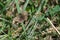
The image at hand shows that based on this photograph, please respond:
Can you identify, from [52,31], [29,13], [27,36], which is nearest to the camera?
[27,36]

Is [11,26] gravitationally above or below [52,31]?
above

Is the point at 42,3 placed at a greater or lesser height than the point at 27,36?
greater

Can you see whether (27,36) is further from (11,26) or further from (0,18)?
(0,18)

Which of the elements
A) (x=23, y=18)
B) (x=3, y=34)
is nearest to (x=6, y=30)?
(x=3, y=34)

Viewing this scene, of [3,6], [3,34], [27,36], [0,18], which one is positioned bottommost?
[27,36]

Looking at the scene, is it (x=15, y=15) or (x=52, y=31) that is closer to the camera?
(x=52, y=31)

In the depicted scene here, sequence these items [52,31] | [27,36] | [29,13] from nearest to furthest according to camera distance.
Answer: [27,36]
[52,31]
[29,13]

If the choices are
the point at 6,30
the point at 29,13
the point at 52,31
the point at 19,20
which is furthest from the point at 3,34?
the point at 52,31

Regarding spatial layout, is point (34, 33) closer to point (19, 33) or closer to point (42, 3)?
point (19, 33)

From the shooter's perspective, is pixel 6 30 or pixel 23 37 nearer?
pixel 23 37
